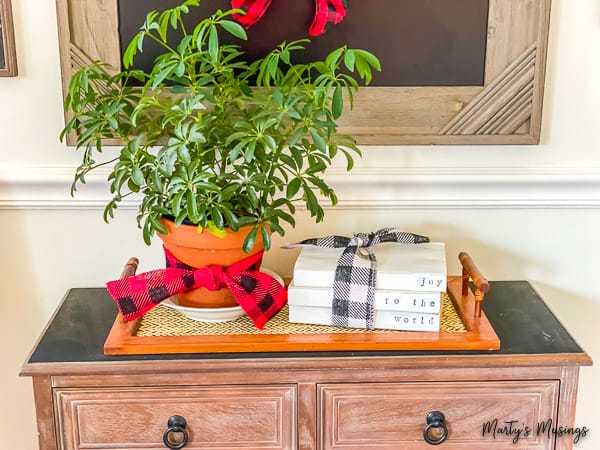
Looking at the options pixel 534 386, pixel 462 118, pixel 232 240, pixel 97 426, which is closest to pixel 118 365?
pixel 97 426

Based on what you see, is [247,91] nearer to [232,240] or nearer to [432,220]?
[232,240]

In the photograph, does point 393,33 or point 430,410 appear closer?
point 430,410

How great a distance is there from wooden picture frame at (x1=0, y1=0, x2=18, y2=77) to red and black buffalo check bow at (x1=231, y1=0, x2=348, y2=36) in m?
0.40

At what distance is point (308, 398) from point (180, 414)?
20 centimetres

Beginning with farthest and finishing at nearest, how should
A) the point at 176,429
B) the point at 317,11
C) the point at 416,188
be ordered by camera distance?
the point at 416,188 < the point at 317,11 < the point at 176,429

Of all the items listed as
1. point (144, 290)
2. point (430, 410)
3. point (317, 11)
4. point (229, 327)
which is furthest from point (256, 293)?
point (317, 11)

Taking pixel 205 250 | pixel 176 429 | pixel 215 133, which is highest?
pixel 215 133

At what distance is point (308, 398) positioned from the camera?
3.76 feet

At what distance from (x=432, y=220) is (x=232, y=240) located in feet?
1.58

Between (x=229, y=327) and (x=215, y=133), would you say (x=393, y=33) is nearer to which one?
(x=215, y=133)

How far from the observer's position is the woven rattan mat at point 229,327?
120 centimetres

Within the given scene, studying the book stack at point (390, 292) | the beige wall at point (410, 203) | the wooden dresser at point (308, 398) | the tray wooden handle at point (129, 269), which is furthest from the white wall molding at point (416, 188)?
the wooden dresser at point (308, 398)

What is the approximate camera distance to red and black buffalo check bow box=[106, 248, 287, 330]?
3.92 ft

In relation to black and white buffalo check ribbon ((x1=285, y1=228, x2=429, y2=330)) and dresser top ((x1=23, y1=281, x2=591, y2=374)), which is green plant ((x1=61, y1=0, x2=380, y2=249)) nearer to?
black and white buffalo check ribbon ((x1=285, y1=228, x2=429, y2=330))
